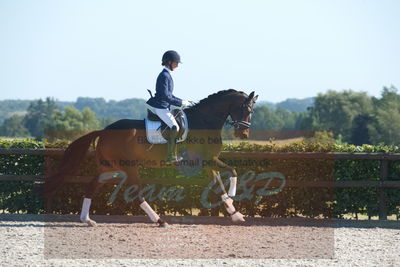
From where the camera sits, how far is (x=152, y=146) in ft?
34.3

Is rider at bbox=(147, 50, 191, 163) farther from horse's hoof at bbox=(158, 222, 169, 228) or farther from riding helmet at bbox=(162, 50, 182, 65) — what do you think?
horse's hoof at bbox=(158, 222, 169, 228)

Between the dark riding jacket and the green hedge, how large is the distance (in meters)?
2.03

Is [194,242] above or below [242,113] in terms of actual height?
below

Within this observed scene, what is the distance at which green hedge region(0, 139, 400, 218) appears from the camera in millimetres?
11742

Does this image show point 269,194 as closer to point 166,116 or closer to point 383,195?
point 383,195

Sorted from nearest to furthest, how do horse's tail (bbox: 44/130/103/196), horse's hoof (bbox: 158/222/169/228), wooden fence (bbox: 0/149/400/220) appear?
1. horse's hoof (bbox: 158/222/169/228)
2. horse's tail (bbox: 44/130/103/196)
3. wooden fence (bbox: 0/149/400/220)

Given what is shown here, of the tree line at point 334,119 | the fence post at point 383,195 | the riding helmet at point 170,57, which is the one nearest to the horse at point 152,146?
the riding helmet at point 170,57

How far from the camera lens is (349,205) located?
11.8 m

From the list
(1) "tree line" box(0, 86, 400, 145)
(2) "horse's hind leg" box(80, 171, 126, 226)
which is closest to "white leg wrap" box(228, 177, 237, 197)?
(2) "horse's hind leg" box(80, 171, 126, 226)

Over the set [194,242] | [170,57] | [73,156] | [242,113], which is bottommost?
[194,242]

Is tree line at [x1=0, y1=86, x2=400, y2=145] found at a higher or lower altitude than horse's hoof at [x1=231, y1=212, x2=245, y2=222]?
higher

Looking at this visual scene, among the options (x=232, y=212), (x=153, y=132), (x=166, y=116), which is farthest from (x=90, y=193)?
(x=232, y=212)

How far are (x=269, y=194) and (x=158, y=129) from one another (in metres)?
2.94

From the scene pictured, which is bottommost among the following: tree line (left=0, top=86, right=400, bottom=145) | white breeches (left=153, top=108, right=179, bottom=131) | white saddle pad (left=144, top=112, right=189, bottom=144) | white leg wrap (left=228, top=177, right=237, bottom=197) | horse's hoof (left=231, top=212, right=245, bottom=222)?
horse's hoof (left=231, top=212, right=245, bottom=222)
